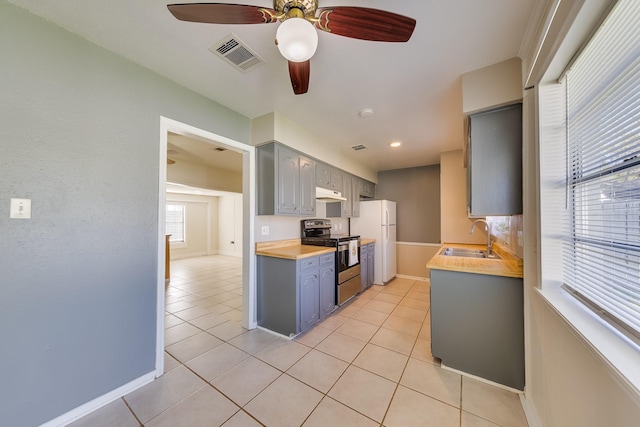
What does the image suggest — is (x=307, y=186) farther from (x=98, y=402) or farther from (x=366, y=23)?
(x=98, y=402)

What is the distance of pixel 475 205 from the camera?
180 cm

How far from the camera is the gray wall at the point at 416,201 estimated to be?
15.1ft

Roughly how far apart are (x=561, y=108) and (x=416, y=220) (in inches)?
145

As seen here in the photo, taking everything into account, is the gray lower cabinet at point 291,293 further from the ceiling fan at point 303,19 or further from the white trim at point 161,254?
the ceiling fan at point 303,19

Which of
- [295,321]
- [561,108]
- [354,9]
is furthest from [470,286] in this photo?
[354,9]

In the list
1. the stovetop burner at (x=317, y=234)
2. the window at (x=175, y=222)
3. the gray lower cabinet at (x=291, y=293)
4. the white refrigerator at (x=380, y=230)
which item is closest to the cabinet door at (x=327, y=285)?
the gray lower cabinet at (x=291, y=293)

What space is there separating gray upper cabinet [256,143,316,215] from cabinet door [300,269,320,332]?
799 mm

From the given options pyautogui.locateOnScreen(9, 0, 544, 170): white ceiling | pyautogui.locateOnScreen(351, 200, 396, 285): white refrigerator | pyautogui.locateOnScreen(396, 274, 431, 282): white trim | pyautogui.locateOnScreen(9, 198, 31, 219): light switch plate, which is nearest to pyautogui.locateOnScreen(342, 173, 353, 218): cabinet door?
pyautogui.locateOnScreen(351, 200, 396, 285): white refrigerator

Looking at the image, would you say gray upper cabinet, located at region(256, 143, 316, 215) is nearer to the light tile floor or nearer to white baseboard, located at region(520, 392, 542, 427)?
the light tile floor

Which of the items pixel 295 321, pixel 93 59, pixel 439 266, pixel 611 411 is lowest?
pixel 295 321

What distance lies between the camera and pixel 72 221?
1.44 metres

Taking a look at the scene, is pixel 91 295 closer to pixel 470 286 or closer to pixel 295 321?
pixel 295 321

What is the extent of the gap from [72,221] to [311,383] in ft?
6.57

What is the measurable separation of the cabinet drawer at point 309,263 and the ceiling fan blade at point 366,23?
1979 millimetres
